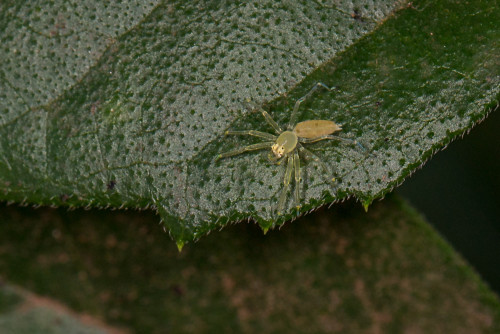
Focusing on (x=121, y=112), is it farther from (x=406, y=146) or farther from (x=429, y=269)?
(x=429, y=269)

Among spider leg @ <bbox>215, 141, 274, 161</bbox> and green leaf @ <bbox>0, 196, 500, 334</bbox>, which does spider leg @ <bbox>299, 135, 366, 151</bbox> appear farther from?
green leaf @ <bbox>0, 196, 500, 334</bbox>

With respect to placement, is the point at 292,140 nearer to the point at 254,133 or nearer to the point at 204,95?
the point at 254,133

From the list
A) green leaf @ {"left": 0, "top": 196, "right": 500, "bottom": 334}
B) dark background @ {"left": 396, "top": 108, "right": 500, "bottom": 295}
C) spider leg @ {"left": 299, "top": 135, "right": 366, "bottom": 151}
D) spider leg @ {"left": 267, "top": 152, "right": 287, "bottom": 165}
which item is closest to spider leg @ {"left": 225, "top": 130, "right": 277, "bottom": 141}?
spider leg @ {"left": 267, "top": 152, "right": 287, "bottom": 165}

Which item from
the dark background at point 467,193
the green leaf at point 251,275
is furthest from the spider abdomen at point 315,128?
the dark background at point 467,193

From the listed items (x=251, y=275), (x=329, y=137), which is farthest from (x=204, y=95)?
(x=251, y=275)

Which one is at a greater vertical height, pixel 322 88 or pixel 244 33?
pixel 244 33

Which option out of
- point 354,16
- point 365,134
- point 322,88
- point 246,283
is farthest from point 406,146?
point 246,283
